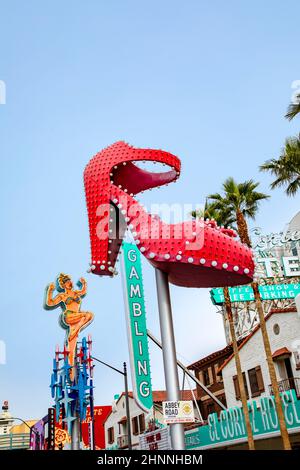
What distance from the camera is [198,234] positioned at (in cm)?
916

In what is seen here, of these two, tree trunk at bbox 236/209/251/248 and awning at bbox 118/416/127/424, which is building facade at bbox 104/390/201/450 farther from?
tree trunk at bbox 236/209/251/248

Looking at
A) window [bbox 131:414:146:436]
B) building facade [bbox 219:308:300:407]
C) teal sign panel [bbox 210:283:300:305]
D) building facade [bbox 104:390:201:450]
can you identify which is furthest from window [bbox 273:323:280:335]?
window [bbox 131:414:146:436]

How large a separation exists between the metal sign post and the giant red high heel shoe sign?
0.31 m

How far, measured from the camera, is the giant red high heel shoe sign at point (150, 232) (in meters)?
9.20

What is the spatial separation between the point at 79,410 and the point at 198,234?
1952cm

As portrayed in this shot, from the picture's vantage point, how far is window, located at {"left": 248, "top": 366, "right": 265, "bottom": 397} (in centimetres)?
2842

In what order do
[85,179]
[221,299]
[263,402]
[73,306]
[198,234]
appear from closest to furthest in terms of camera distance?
[198,234], [85,179], [263,402], [73,306], [221,299]

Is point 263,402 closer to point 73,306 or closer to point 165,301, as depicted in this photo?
point 73,306

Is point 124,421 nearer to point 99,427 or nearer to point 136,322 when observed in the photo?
point 99,427

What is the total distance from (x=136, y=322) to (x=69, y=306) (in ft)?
35.7

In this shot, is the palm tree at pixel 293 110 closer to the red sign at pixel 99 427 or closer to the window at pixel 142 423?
the window at pixel 142 423
